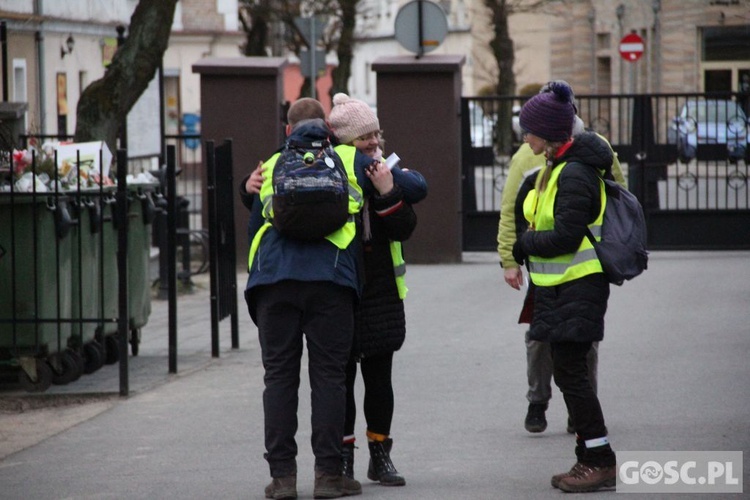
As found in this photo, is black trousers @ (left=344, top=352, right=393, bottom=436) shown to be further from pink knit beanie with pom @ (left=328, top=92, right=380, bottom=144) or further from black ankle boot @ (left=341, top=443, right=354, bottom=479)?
pink knit beanie with pom @ (left=328, top=92, right=380, bottom=144)

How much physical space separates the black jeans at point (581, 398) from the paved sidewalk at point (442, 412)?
6.8 inches

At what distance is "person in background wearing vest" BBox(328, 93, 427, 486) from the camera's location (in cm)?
626

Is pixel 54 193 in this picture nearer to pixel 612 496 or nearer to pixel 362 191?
pixel 362 191

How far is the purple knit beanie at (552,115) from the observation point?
6281mm

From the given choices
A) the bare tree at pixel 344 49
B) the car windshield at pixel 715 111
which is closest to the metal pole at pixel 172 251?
the car windshield at pixel 715 111

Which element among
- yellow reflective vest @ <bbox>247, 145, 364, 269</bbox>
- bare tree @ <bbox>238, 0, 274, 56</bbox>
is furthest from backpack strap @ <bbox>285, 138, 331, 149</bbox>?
bare tree @ <bbox>238, 0, 274, 56</bbox>

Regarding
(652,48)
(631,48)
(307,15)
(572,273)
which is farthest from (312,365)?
(652,48)

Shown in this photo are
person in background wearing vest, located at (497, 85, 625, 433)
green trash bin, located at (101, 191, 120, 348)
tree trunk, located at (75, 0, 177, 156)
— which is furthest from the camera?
tree trunk, located at (75, 0, 177, 156)

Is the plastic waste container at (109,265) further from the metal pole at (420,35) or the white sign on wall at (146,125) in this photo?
the metal pole at (420,35)

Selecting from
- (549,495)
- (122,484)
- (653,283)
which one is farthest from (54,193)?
(653,283)

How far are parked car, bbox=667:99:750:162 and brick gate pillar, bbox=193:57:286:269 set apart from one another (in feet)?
14.4

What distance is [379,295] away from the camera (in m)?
6.33

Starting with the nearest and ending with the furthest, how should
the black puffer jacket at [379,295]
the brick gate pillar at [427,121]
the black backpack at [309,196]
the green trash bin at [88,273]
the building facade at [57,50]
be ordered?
the black backpack at [309,196] < the black puffer jacket at [379,295] < the green trash bin at [88,273] < the brick gate pillar at [427,121] < the building facade at [57,50]

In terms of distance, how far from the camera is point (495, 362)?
995cm
